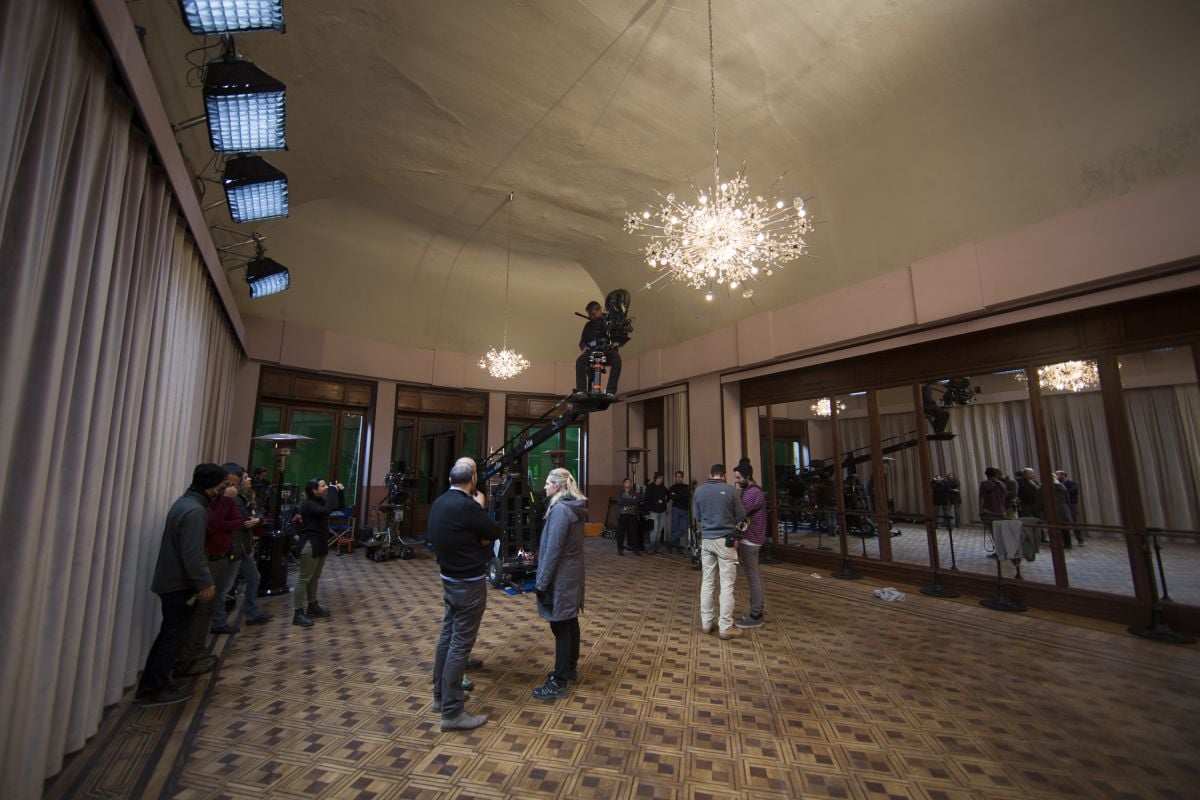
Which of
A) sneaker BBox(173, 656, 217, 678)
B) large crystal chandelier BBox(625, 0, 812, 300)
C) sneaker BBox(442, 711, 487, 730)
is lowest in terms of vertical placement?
sneaker BBox(442, 711, 487, 730)

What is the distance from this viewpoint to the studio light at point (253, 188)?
3832mm

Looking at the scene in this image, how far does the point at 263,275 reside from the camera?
5.46 meters

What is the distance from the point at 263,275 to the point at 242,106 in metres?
2.91

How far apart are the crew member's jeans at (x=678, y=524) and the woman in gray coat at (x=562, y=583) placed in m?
5.97

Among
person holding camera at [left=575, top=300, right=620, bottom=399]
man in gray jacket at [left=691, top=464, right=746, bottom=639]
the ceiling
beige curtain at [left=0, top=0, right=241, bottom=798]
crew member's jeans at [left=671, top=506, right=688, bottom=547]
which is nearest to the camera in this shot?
beige curtain at [left=0, top=0, right=241, bottom=798]

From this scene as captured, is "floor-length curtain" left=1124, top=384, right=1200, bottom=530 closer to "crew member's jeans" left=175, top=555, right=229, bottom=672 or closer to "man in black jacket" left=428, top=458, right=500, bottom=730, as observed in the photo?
"man in black jacket" left=428, top=458, right=500, bottom=730

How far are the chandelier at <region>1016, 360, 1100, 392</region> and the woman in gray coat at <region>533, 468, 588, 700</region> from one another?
590 cm

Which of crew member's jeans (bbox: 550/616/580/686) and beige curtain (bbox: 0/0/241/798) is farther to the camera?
crew member's jeans (bbox: 550/616/580/686)

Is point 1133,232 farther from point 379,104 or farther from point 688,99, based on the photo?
point 379,104

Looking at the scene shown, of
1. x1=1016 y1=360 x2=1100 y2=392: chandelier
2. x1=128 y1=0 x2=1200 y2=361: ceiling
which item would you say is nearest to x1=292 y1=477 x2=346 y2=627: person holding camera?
x1=128 y1=0 x2=1200 y2=361: ceiling

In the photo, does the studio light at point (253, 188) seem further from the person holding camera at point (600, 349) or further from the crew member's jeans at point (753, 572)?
the crew member's jeans at point (753, 572)

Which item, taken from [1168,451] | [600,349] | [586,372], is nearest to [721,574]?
[586,372]

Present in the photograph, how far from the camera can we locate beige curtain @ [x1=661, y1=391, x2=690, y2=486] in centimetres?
1035

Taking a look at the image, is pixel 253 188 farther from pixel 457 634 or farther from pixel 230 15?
pixel 457 634
